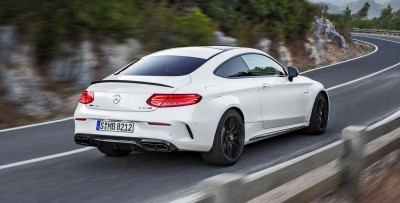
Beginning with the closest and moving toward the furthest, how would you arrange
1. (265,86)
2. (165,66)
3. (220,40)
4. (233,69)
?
1. (165,66)
2. (233,69)
3. (265,86)
4. (220,40)

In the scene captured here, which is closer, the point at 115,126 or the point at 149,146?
the point at 149,146

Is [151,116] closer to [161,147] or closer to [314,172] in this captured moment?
[161,147]

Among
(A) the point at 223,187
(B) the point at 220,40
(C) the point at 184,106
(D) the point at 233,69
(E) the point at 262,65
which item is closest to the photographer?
(A) the point at 223,187

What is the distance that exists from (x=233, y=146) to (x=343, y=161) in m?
2.57

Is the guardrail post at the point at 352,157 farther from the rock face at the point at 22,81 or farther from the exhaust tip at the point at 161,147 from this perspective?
the rock face at the point at 22,81

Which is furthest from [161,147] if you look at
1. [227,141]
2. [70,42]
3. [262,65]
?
[70,42]

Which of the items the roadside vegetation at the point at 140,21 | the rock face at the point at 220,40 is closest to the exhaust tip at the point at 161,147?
the roadside vegetation at the point at 140,21

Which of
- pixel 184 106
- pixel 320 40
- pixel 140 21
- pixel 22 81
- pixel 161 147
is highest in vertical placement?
pixel 140 21

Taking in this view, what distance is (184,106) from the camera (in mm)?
6934

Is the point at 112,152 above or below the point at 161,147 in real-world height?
below

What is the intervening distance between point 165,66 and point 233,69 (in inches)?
36.5

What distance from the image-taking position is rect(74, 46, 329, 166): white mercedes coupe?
695 cm

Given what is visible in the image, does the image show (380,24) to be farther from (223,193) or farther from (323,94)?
(223,193)

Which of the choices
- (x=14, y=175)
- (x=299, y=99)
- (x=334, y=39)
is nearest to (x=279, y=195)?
(x=14, y=175)
